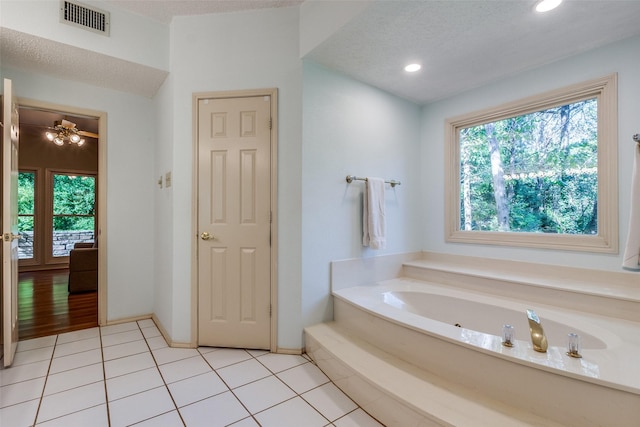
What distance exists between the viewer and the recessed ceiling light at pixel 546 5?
1.62m

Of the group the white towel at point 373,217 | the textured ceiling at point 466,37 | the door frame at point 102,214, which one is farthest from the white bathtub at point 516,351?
the door frame at point 102,214

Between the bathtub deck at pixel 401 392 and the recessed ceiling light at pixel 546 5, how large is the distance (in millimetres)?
2167

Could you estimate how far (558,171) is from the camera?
7.61 ft

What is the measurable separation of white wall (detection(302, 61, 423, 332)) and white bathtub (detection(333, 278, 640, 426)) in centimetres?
32

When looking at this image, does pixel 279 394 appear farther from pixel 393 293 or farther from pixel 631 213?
pixel 631 213

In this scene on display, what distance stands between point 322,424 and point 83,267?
13.3ft

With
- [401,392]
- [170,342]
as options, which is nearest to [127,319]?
[170,342]

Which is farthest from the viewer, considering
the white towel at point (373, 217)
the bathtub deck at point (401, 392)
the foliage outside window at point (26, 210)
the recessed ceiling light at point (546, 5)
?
the foliage outside window at point (26, 210)

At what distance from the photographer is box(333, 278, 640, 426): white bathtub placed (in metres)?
1.11

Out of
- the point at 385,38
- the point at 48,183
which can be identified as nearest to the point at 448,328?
the point at 385,38

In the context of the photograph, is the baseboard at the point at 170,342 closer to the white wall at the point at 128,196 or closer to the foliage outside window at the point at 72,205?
the white wall at the point at 128,196

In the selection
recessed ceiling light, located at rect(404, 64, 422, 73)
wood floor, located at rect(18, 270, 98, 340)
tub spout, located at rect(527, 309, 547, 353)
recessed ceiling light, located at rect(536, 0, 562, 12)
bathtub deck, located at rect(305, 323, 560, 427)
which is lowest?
wood floor, located at rect(18, 270, 98, 340)

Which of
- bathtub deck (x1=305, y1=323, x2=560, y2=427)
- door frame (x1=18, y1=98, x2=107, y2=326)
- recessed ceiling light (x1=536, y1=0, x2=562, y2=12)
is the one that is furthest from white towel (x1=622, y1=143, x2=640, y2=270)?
door frame (x1=18, y1=98, x2=107, y2=326)

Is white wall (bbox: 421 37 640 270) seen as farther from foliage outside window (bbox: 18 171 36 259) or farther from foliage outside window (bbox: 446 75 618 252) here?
foliage outside window (bbox: 18 171 36 259)
